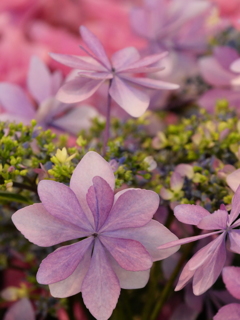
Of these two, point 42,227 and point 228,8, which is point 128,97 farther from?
point 228,8

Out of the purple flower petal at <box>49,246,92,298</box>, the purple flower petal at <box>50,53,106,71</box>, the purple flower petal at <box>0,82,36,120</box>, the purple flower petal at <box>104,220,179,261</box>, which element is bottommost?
the purple flower petal at <box>49,246,92,298</box>

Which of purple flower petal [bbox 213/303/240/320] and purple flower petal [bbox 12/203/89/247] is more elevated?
purple flower petal [bbox 12/203/89/247]

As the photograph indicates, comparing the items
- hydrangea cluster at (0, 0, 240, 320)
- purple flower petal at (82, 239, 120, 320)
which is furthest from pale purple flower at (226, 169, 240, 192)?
purple flower petal at (82, 239, 120, 320)

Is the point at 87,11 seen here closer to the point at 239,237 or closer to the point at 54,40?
the point at 54,40

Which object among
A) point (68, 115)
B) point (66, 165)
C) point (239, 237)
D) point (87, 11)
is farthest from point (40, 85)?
point (87, 11)

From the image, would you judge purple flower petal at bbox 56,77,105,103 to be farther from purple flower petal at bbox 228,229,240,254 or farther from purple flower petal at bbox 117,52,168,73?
purple flower petal at bbox 228,229,240,254

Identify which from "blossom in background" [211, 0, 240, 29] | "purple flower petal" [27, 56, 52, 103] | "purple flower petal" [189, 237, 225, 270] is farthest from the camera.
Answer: "blossom in background" [211, 0, 240, 29]

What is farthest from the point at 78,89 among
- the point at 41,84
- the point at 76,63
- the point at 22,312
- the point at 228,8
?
the point at 228,8
